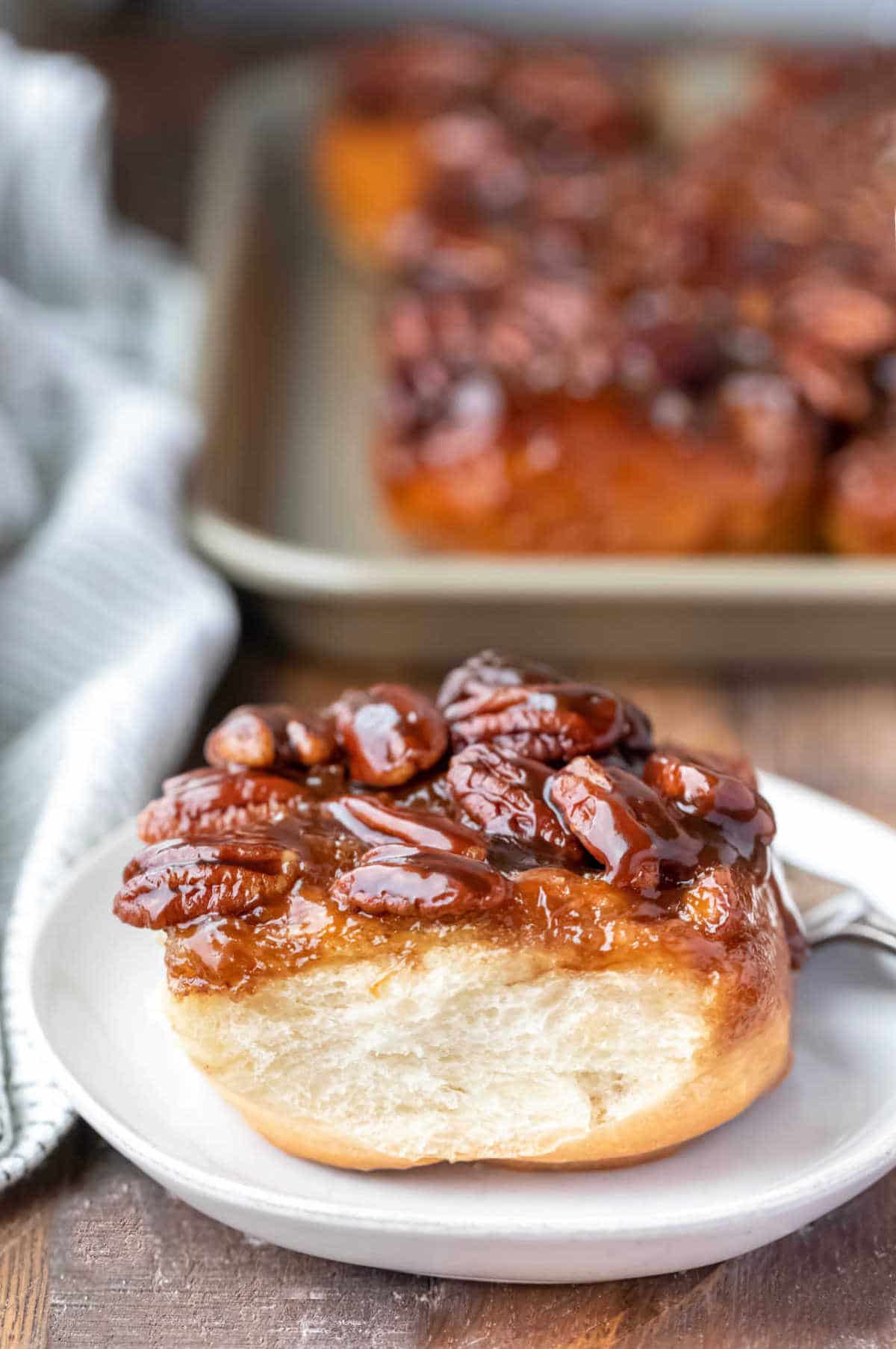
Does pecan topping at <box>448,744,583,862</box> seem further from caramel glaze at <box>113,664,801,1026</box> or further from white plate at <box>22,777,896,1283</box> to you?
white plate at <box>22,777,896,1283</box>

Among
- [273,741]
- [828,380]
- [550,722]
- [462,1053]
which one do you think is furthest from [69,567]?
[828,380]

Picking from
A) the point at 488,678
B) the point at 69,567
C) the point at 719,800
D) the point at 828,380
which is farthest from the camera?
the point at 828,380

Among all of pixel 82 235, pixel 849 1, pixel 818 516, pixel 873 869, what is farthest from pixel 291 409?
pixel 849 1

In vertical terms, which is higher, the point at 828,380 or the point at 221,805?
the point at 221,805

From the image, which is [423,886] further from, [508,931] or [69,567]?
[69,567]

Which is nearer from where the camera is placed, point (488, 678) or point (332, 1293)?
point (332, 1293)

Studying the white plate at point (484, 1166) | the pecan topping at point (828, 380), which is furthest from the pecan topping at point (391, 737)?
the pecan topping at point (828, 380)

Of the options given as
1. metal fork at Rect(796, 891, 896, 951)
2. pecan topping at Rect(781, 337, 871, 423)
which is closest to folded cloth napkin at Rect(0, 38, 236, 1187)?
metal fork at Rect(796, 891, 896, 951)

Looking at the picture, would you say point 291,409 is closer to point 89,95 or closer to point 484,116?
point 89,95

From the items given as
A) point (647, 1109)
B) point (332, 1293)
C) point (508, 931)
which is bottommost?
point (332, 1293)
